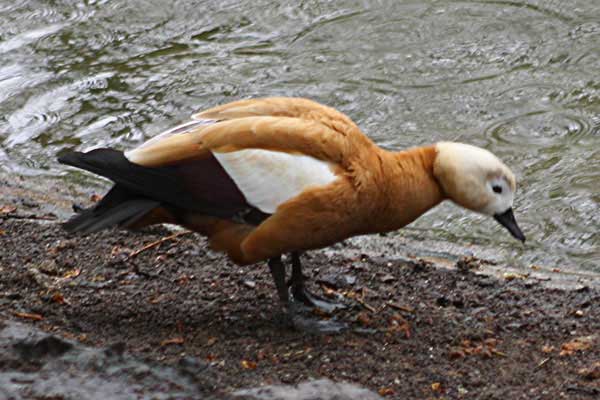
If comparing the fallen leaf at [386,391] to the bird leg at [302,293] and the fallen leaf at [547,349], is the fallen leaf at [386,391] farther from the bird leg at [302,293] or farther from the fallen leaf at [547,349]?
the bird leg at [302,293]

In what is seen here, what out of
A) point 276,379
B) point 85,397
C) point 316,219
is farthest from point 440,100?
point 85,397

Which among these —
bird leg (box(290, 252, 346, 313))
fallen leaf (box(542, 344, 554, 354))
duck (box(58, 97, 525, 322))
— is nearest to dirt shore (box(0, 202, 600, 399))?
fallen leaf (box(542, 344, 554, 354))

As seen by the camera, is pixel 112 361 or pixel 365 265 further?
pixel 365 265

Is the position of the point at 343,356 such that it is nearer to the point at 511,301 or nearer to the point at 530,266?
the point at 511,301

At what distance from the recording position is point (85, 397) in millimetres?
3510

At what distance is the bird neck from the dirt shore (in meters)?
0.50

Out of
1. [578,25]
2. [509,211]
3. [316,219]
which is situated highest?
[316,219]

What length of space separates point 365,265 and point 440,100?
9.55 ft

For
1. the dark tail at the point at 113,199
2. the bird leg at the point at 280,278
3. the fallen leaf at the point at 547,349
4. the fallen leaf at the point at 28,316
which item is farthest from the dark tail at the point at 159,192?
the fallen leaf at the point at 547,349

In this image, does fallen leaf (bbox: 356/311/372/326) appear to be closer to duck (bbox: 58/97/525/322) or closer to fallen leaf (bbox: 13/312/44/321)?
duck (bbox: 58/97/525/322)

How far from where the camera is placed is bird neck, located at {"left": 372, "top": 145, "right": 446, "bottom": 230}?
15.5ft

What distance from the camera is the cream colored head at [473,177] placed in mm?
4855

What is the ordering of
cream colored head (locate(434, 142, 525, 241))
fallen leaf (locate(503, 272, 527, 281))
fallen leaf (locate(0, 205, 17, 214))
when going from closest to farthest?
1. cream colored head (locate(434, 142, 525, 241))
2. fallen leaf (locate(503, 272, 527, 281))
3. fallen leaf (locate(0, 205, 17, 214))

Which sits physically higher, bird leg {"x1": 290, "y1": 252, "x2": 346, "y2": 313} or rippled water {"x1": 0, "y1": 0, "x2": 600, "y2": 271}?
bird leg {"x1": 290, "y1": 252, "x2": 346, "y2": 313}
